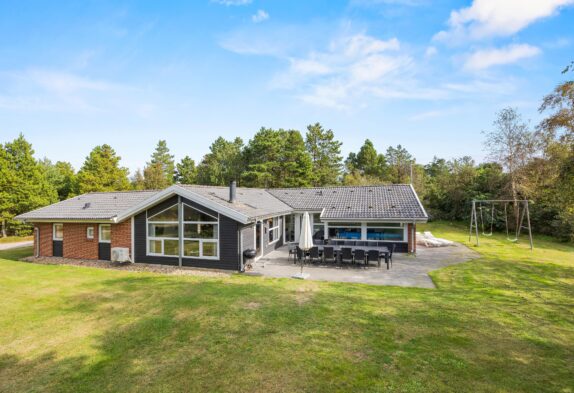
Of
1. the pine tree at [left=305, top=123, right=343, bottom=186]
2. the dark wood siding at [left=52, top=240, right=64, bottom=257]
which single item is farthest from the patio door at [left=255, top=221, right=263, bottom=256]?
the pine tree at [left=305, top=123, right=343, bottom=186]

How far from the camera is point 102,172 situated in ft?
113

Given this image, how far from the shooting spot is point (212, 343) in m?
5.54

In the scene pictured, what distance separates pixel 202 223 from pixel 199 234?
555 millimetres

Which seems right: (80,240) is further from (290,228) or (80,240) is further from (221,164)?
(221,164)

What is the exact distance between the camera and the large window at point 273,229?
16898 millimetres

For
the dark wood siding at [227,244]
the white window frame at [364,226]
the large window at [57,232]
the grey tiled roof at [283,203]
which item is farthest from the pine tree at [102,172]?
the white window frame at [364,226]

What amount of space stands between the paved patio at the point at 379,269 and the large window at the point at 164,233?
3994 millimetres

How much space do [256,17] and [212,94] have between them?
690 cm

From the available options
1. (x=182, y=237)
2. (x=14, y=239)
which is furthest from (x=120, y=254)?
(x=14, y=239)

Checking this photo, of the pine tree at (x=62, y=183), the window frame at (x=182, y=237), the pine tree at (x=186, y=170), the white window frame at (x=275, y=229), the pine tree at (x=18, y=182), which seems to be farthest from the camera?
the pine tree at (x=186, y=170)

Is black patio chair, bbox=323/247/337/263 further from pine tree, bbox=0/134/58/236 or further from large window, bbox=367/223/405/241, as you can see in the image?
pine tree, bbox=0/134/58/236

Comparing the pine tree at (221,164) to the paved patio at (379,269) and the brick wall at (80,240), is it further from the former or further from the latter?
the paved patio at (379,269)

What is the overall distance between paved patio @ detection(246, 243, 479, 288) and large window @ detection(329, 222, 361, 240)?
272 cm

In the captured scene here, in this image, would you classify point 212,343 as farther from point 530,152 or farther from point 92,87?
point 530,152
